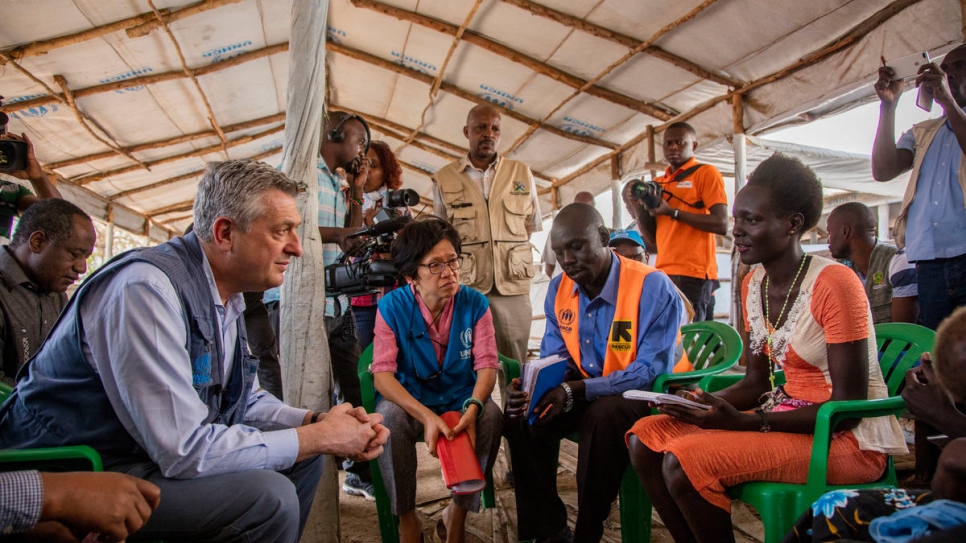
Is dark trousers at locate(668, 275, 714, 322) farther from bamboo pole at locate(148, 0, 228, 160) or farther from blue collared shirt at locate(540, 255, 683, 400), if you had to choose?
bamboo pole at locate(148, 0, 228, 160)

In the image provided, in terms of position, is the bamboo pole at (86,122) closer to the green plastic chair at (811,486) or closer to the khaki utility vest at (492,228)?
the khaki utility vest at (492,228)

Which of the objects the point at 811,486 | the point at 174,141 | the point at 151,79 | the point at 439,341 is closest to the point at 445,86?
the point at 151,79

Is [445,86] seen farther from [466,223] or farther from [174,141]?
[466,223]

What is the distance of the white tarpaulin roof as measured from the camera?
14.2 feet

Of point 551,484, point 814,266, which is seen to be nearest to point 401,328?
point 551,484

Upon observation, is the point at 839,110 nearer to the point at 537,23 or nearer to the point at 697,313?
the point at 697,313

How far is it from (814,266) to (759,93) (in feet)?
12.6

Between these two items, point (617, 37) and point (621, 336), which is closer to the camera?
point (621, 336)

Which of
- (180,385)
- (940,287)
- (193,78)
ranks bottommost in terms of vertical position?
(180,385)

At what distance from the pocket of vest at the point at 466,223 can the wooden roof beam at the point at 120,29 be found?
390 cm

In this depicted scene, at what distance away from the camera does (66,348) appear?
135cm

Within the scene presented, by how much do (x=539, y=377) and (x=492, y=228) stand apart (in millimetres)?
1546

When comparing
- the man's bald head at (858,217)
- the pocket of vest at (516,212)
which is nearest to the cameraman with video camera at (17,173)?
the pocket of vest at (516,212)

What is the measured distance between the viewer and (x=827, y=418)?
1.48 metres
